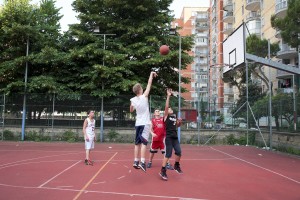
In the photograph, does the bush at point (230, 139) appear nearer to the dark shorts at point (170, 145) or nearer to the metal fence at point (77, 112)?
the metal fence at point (77, 112)

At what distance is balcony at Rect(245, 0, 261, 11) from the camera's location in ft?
155

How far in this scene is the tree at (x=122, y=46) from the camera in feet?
70.8

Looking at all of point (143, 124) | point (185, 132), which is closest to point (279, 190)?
point (143, 124)

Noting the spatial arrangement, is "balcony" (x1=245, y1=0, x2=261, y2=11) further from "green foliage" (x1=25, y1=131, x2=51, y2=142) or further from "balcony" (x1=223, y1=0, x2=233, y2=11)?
"green foliage" (x1=25, y1=131, x2=51, y2=142)

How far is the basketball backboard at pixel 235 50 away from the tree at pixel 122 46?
5569mm

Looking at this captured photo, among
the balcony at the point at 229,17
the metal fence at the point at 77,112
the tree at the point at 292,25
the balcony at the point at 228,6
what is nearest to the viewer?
the tree at the point at 292,25

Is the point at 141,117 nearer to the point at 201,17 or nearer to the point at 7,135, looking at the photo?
the point at 7,135

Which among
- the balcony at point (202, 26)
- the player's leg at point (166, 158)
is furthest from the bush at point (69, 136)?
the balcony at point (202, 26)

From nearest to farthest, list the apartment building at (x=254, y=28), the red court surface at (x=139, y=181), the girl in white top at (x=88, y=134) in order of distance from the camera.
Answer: the red court surface at (x=139, y=181), the girl in white top at (x=88, y=134), the apartment building at (x=254, y=28)

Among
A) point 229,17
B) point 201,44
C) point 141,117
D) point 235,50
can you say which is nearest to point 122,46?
point 235,50

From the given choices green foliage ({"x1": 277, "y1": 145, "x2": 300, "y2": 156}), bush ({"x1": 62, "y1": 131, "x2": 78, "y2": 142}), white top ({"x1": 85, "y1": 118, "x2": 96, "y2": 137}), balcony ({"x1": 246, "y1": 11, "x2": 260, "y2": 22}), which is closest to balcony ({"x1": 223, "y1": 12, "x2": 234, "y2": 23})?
balcony ({"x1": 246, "y1": 11, "x2": 260, "y2": 22})

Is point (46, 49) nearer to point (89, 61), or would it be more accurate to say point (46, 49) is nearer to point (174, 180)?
point (89, 61)

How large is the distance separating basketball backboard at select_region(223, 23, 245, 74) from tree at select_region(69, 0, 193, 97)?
557 cm

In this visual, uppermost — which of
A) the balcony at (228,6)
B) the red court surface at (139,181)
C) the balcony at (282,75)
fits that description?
the balcony at (228,6)
